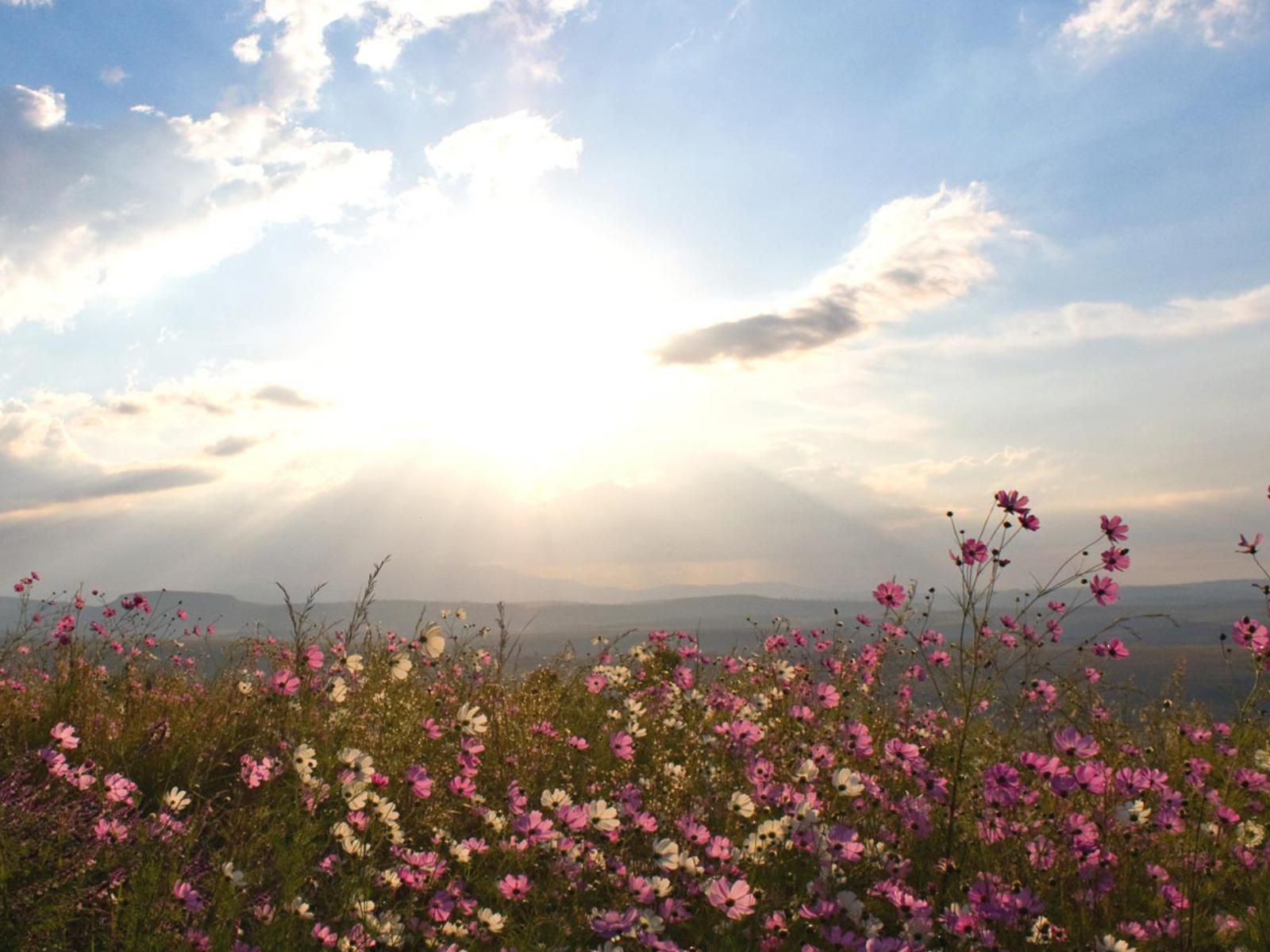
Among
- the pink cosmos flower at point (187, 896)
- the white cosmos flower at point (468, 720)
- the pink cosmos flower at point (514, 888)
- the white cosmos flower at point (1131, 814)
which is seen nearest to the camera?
the pink cosmos flower at point (187, 896)

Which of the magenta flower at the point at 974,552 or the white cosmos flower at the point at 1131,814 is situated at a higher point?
the magenta flower at the point at 974,552

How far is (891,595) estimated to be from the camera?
5.07 m

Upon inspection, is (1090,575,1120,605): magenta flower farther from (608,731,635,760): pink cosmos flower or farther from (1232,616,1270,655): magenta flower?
(608,731,635,760): pink cosmos flower

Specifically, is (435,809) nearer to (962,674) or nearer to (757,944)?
(757,944)

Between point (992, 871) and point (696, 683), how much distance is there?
3371 mm

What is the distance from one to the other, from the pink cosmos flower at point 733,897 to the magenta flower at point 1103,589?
6.91ft

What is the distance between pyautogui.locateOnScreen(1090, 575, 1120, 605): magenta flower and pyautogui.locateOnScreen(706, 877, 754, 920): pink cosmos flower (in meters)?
2.11

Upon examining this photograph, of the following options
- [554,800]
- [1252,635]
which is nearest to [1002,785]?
[1252,635]

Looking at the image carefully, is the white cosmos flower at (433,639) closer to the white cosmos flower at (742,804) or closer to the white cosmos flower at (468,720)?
the white cosmos flower at (468,720)

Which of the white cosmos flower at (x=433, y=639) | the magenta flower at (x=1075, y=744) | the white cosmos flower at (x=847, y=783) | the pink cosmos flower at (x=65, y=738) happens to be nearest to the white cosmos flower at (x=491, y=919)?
the white cosmos flower at (x=847, y=783)

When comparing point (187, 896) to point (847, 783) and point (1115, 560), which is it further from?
point (1115, 560)

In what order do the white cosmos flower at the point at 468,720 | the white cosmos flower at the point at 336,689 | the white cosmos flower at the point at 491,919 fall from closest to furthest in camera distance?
the white cosmos flower at the point at 491,919 → the white cosmos flower at the point at 336,689 → the white cosmos flower at the point at 468,720

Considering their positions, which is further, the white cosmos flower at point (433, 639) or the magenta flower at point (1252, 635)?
the white cosmos flower at point (433, 639)

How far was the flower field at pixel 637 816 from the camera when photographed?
2941 millimetres
